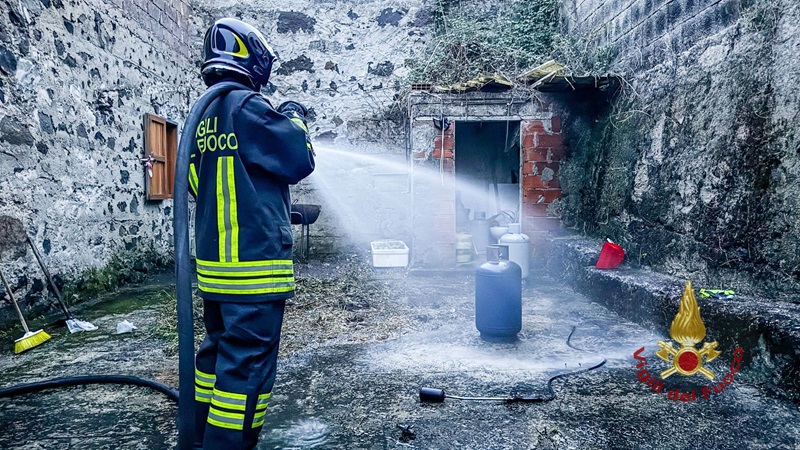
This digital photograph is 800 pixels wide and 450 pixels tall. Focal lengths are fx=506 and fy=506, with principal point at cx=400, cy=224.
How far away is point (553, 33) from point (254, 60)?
6.28 meters

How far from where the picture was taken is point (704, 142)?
3.75m

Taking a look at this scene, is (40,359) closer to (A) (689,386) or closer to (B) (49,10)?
(B) (49,10)

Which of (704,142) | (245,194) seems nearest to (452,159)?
(704,142)

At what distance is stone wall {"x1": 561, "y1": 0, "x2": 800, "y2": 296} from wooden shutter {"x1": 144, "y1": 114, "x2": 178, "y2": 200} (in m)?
5.38

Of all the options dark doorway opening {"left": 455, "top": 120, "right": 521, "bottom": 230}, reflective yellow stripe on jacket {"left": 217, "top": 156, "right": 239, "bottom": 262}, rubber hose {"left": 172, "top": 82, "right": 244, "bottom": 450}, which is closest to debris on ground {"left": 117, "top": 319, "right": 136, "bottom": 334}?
rubber hose {"left": 172, "top": 82, "right": 244, "bottom": 450}

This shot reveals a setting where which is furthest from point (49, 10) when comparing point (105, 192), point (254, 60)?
point (254, 60)

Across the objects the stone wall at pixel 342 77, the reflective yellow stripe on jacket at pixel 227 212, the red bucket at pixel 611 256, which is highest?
the stone wall at pixel 342 77

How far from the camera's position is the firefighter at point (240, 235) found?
1.72 meters

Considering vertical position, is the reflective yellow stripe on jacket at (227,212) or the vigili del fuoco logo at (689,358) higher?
the reflective yellow stripe on jacket at (227,212)

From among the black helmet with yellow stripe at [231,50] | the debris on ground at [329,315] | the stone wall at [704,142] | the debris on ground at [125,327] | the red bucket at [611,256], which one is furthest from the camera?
the red bucket at [611,256]

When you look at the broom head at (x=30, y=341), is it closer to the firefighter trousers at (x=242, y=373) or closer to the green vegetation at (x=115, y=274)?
the green vegetation at (x=115, y=274)

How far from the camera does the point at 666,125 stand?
4320 mm

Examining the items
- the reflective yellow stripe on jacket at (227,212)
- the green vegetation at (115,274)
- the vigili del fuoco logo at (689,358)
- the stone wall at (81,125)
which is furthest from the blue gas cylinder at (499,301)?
the green vegetation at (115,274)

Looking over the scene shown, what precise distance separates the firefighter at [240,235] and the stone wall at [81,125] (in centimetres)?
333
